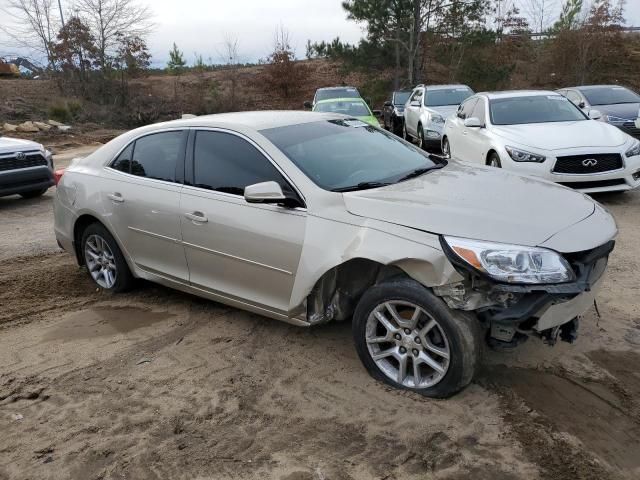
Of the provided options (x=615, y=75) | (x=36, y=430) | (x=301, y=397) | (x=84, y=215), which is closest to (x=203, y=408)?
(x=301, y=397)

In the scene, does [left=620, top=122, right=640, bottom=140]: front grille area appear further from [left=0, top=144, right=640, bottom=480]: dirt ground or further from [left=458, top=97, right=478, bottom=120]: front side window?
[left=0, top=144, right=640, bottom=480]: dirt ground

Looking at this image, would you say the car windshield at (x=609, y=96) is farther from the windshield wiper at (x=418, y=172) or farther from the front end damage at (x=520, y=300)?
the front end damage at (x=520, y=300)

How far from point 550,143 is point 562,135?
345 mm

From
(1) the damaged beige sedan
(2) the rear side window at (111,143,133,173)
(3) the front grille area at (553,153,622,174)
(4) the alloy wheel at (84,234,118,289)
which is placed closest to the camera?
(1) the damaged beige sedan

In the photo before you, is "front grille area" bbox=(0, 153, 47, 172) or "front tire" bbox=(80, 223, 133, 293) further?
"front grille area" bbox=(0, 153, 47, 172)

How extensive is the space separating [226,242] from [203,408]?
118 centimetres

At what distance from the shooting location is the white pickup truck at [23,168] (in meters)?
9.80

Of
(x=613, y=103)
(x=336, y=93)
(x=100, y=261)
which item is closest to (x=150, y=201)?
(x=100, y=261)

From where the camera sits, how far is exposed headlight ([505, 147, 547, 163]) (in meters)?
7.67

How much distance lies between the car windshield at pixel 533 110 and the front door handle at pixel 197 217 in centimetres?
611

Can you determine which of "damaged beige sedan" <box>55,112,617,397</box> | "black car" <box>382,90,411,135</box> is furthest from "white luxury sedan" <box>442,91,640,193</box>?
"black car" <box>382,90,411,135</box>

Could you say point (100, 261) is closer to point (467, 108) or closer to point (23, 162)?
point (23, 162)

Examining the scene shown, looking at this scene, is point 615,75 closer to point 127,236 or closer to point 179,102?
point 179,102

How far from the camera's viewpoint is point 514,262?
3.11 metres
